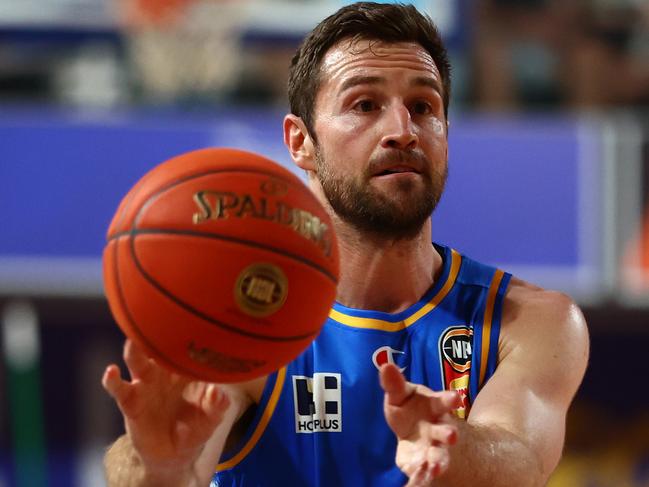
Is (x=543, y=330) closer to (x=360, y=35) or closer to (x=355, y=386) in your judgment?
(x=355, y=386)

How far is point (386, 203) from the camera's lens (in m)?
3.84

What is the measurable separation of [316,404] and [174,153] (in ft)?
15.0

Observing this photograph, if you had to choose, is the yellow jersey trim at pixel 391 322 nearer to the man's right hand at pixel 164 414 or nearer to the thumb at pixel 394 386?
the man's right hand at pixel 164 414

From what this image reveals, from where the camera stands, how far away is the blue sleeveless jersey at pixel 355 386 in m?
3.74

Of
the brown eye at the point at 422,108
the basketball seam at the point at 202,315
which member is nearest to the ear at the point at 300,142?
the brown eye at the point at 422,108

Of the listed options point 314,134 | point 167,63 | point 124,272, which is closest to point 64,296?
point 167,63

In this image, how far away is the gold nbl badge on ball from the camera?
316cm

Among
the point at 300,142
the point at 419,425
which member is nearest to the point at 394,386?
the point at 419,425

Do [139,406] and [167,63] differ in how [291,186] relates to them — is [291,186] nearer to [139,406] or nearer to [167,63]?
[139,406]

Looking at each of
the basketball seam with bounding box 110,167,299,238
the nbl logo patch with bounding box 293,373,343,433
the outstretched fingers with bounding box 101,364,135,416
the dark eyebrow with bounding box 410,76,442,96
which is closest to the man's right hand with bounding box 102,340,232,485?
the outstretched fingers with bounding box 101,364,135,416

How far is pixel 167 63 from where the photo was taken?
916 centimetres

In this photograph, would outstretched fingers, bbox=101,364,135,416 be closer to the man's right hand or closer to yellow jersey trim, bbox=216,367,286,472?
the man's right hand

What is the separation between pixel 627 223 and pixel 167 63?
3.58 metres

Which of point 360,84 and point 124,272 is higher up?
point 360,84
